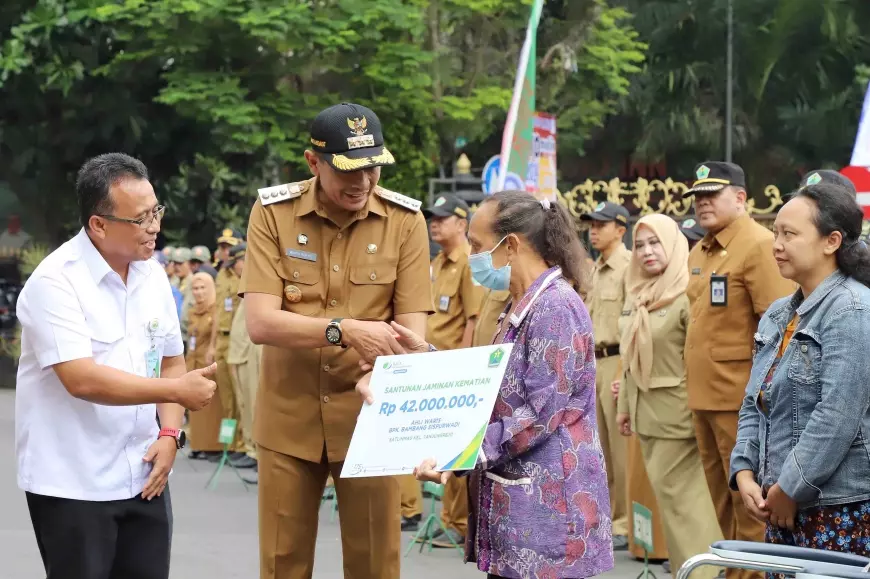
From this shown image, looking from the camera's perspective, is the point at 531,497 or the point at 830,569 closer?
the point at 830,569

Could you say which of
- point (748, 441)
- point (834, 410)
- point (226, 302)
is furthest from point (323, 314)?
point (226, 302)

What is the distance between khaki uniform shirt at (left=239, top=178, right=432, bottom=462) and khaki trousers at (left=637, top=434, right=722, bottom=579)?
290cm

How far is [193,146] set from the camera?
2758cm

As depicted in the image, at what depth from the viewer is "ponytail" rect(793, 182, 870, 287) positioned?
4.50 meters

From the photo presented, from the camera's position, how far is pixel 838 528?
4.38 metres

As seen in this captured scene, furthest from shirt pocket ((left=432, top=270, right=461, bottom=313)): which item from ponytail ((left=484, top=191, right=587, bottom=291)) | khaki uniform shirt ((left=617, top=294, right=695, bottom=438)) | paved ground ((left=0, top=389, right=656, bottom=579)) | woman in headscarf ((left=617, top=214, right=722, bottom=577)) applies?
ponytail ((left=484, top=191, right=587, bottom=291))

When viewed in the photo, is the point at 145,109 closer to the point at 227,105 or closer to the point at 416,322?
the point at 227,105

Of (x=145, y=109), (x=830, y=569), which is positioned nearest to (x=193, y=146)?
(x=145, y=109)

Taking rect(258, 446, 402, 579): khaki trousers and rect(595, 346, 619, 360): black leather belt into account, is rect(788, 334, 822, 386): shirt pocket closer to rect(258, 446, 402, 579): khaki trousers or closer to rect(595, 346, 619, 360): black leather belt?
rect(258, 446, 402, 579): khaki trousers

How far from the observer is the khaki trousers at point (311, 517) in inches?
195

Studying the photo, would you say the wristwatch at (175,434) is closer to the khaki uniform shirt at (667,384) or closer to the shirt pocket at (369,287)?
the shirt pocket at (369,287)

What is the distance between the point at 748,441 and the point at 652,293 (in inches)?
116

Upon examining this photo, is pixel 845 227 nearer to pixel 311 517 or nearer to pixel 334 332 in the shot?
pixel 334 332

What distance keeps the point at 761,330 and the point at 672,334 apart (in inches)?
107
